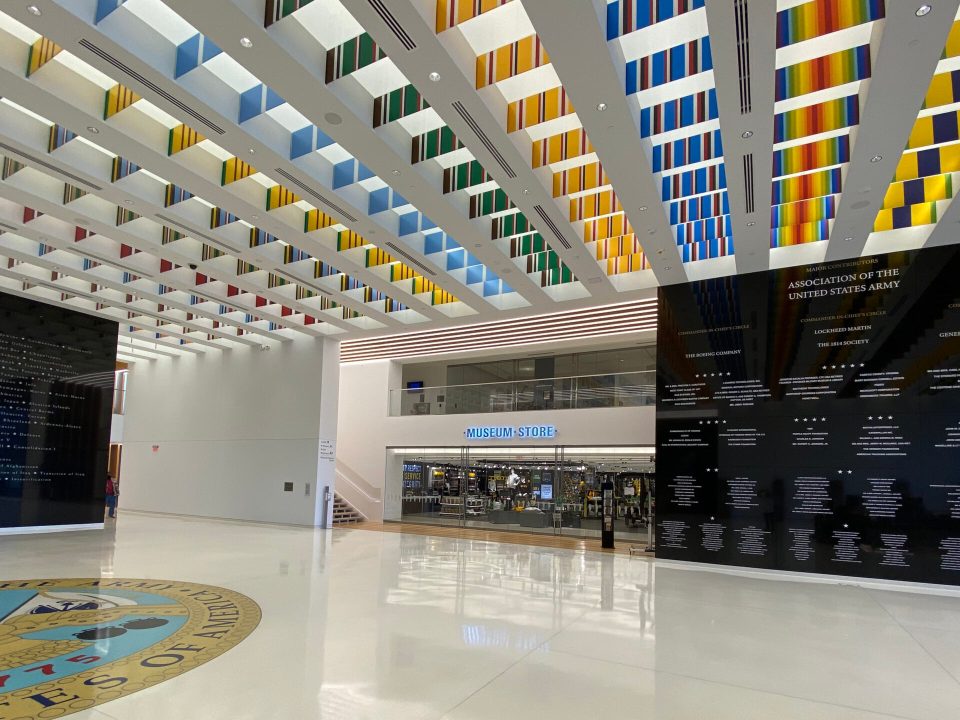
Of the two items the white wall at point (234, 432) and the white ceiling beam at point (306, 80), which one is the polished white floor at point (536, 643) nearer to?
the white ceiling beam at point (306, 80)

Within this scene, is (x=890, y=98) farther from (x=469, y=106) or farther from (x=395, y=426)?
(x=395, y=426)

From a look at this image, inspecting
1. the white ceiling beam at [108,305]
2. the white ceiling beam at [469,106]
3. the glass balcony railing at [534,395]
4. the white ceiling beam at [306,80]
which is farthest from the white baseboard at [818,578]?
the white ceiling beam at [108,305]

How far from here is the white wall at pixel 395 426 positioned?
16.2 meters

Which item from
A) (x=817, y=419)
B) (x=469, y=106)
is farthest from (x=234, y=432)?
(x=817, y=419)

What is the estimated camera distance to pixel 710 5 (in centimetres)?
500

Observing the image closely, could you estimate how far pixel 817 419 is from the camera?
10.5 meters

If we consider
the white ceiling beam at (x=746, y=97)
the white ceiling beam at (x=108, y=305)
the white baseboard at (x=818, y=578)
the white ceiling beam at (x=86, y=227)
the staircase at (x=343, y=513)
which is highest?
the white ceiling beam at (x=746, y=97)

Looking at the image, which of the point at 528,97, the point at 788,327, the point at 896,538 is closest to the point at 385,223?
the point at 528,97

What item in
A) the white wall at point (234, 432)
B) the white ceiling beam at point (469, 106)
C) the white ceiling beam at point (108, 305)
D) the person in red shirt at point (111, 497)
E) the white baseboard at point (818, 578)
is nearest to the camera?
the white ceiling beam at point (469, 106)

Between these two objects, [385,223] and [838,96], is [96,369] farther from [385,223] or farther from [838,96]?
[838,96]

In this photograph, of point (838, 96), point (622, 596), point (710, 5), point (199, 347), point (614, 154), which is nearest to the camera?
point (710, 5)

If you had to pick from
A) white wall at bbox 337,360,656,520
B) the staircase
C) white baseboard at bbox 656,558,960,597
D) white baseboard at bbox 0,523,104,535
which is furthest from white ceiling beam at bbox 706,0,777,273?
white baseboard at bbox 0,523,104,535

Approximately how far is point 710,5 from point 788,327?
23.7 feet

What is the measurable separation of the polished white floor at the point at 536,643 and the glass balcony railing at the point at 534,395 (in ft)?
19.4
